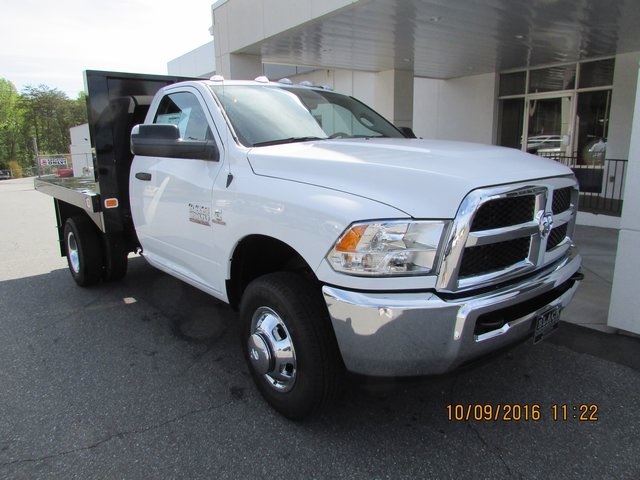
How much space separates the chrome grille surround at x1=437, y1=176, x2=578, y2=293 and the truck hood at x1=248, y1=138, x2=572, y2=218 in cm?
5

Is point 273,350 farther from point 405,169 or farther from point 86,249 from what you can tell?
point 86,249

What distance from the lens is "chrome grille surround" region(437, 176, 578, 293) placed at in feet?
7.18

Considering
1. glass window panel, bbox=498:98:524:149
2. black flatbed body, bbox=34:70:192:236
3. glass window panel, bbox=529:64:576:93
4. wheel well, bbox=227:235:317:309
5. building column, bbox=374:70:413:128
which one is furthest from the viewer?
glass window panel, bbox=498:98:524:149

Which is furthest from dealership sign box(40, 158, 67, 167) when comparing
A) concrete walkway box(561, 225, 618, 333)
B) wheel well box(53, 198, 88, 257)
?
concrete walkway box(561, 225, 618, 333)

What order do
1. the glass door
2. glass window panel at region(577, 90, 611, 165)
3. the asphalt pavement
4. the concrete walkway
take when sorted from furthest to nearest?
the glass door < glass window panel at region(577, 90, 611, 165) < the concrete walkway < the asphalt pavement

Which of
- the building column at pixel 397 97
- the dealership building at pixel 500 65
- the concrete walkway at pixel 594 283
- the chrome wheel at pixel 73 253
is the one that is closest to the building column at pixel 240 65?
the dealership building at pixel 500 65

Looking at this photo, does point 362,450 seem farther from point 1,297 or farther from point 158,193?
point 1,297

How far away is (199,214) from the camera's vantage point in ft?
11.1

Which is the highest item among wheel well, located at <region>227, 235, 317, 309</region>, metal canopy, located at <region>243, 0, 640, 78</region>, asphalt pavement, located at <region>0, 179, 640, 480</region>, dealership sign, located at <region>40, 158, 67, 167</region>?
metal canopy, located at <region>243, 0, 640, 78</region>

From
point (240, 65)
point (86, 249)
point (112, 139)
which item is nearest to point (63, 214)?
point (86, 249)

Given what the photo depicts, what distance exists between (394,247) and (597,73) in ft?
41.6

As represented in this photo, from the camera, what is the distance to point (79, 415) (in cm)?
300
